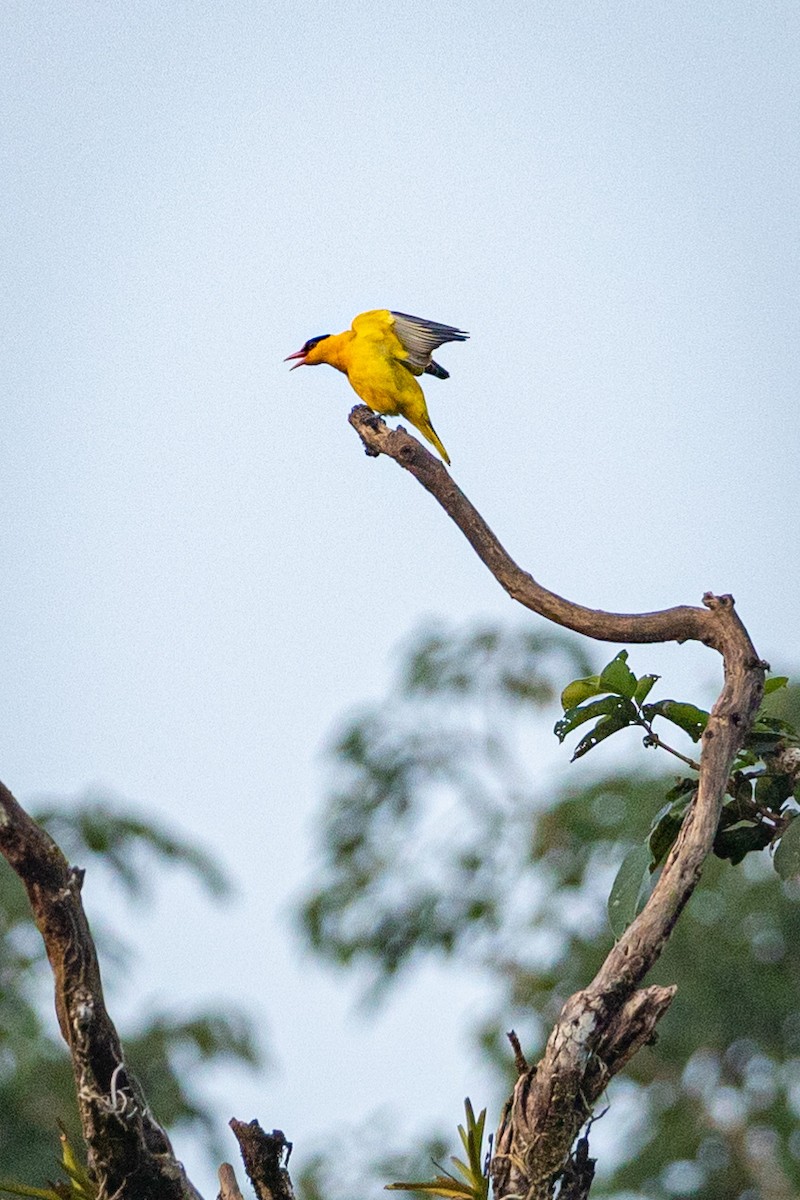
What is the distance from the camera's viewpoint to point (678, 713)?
2945 mm

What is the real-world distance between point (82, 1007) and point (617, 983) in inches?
34.2

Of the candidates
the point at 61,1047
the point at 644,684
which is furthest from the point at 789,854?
the point at 61,1047

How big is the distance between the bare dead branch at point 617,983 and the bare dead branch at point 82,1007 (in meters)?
0.62

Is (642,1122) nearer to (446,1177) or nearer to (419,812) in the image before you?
(419,812)

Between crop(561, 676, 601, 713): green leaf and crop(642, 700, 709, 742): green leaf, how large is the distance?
114 millimetres

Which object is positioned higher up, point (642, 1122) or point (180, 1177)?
point (642, 1122)

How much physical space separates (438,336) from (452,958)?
8.45 m

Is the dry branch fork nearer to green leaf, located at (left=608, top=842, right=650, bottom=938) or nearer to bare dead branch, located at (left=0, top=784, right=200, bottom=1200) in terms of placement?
bare dead branch, located at (left=0, top=784, right=200, bottom=1200)

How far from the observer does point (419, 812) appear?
42.1 ft

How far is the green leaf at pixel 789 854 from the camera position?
293 centimetres

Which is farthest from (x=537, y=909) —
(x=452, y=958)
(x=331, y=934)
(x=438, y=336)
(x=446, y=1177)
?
(x=446, y=1177)

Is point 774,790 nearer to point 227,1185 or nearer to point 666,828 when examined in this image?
point 666,828

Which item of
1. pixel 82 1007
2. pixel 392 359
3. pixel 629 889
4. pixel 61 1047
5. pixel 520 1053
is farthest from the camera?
pixel 61 1047

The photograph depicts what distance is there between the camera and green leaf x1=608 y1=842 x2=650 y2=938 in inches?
109
